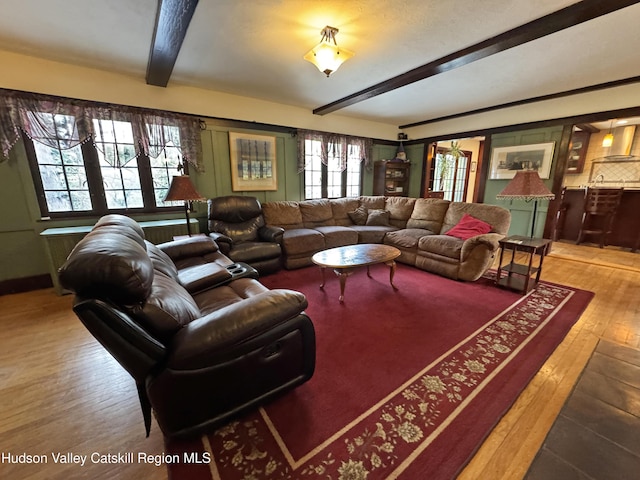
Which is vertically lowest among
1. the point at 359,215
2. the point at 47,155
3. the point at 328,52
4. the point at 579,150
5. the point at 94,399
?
the point at 94,399

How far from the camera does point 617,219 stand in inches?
182

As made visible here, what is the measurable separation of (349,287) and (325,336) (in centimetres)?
100

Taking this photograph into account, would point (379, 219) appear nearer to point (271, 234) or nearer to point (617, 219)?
point (271, 234)

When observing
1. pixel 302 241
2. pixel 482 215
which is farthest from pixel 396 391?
pixel 482 215

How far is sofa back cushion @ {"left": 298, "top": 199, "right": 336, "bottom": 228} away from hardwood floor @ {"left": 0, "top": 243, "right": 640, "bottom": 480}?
3050mm

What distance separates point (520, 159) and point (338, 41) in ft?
13.0

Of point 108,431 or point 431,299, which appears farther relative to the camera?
point 431,299

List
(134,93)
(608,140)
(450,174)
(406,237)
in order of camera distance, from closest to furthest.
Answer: (134,93) → (406,237) → (608,140) → (450,174)

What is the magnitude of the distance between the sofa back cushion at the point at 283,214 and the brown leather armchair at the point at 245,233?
0.40 feet

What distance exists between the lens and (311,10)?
77.2 inches

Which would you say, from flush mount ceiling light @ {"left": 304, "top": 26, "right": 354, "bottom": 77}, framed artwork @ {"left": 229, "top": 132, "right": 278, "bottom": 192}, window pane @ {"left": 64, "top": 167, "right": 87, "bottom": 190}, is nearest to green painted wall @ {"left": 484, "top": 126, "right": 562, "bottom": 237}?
flush mount ceiling light @ {"left": 304, "top": 26, "right": 354, "bottom": 77}

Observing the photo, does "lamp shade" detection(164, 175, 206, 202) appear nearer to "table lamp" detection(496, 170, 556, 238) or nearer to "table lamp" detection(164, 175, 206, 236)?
"table lamp" detection(164, 175, 206, 236)

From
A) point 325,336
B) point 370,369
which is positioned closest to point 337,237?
point 325,336

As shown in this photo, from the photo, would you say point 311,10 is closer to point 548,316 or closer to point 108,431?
point 108,431
